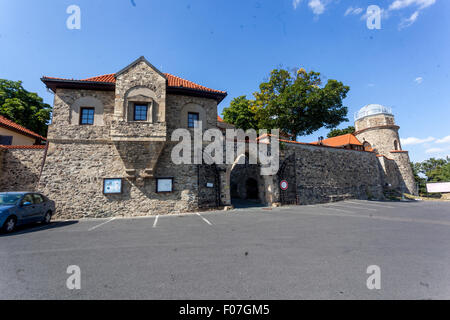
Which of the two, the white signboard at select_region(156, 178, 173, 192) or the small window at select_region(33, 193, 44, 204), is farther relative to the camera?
the white signboard at select_region(156, 178, 173, 192)

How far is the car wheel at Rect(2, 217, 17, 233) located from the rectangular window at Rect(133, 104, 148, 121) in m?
7.43

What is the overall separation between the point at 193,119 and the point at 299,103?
1537 centimetres

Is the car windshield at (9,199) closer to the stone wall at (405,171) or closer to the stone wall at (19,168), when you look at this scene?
the stone wall at (19,168)

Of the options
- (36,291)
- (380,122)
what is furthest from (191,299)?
(380,122)

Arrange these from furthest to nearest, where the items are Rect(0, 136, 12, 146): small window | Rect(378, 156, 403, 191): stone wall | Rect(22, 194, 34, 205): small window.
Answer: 1. Rect(378, 156, 403, 191): stone wall
2. Rect(0, 136, 12, 146): small window
3. Rect(22, 194, 34, 205): small window

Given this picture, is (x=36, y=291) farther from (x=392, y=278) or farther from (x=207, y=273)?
(x=392, y=278)

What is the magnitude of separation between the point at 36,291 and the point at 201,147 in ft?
37.1

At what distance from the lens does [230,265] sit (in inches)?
157

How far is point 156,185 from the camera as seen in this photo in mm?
12789

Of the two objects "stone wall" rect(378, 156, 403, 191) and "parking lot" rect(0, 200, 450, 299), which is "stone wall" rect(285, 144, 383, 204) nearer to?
"stone wall" rect(378, 156, 403, 191)

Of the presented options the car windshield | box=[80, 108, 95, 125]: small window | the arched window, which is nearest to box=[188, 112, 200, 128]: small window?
box=[80, 108, 95, 125]: small window

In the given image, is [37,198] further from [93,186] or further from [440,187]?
[440,187]

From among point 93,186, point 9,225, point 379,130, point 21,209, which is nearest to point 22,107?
point 93,186

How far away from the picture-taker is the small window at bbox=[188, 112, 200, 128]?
45.9ft
